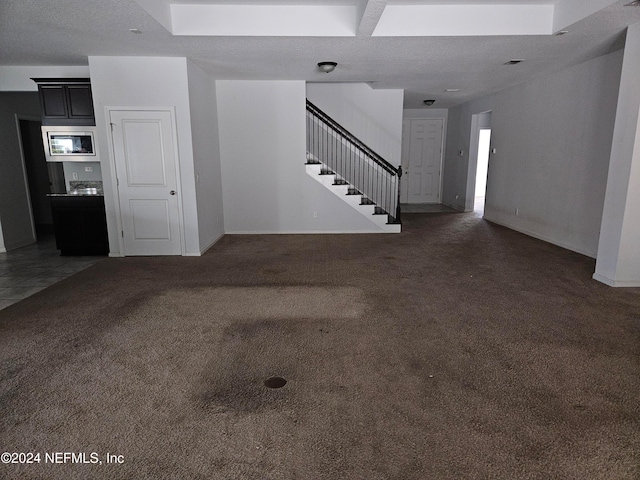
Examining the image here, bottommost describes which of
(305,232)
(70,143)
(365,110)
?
(305,232)

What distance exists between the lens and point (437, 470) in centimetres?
181

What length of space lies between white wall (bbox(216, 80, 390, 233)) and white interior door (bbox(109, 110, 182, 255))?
167cm

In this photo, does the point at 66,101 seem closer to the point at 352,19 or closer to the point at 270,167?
the point at 270,167

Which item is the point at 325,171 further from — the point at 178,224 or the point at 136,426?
the point at 136,426

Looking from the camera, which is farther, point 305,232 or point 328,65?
point 305,232

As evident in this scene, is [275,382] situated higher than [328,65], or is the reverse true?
[328,65]

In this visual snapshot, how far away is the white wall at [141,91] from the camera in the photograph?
17.1 ft

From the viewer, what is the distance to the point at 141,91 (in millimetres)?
5309

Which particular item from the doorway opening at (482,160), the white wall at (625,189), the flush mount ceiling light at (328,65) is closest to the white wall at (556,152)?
the white wall at (625,189)

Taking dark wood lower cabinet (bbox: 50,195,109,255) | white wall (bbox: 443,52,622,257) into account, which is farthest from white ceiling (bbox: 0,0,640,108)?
dark wood lower cabinet (bbox: 50,195,109,255)

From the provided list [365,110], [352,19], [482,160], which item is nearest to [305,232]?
[365,110]

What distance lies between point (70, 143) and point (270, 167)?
3.14 metres

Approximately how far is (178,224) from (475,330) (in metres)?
4.36

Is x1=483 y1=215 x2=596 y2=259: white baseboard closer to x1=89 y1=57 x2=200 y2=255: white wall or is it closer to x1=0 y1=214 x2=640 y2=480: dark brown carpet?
x1=0 y1=214 x2=640 y2=480: dark brown carpet
